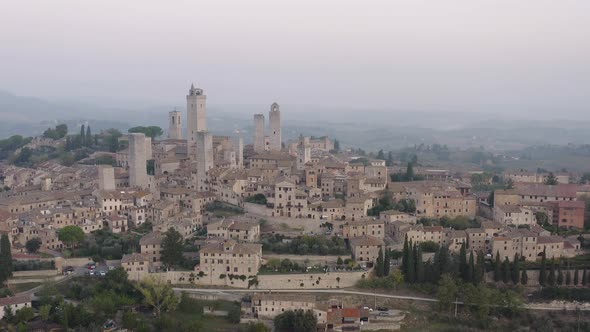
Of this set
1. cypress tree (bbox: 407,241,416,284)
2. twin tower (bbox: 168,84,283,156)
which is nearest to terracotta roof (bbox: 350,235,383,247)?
cypress tree (bbox: 407,241,416,284)

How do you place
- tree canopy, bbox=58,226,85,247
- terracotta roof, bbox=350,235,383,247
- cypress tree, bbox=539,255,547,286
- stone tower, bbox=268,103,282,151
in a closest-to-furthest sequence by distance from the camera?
cypress tree, bbox=539,255,547,286 < terracotta roof, bbox=350,235,383,247 < tree canopy, bbox=58,226,85,247 < stone tower, bbox=268,103,282,151

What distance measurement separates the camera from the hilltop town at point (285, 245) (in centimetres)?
2869

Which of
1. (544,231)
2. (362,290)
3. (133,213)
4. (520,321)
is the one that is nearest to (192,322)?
(362,290)

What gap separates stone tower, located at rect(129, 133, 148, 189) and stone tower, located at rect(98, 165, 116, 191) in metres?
2.06

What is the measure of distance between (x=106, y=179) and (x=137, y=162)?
109 inches

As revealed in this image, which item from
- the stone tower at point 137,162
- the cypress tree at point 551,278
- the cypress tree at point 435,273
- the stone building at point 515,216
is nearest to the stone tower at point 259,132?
the stone tower at point 137,162

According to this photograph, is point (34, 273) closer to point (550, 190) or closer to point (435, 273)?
point (435, 273)

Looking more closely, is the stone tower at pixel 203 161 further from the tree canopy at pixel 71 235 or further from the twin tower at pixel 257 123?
the tree canopy at pixel 71 235

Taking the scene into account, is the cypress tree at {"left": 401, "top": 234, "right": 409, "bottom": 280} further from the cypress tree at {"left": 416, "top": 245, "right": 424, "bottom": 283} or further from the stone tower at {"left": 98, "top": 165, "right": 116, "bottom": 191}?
the stone tower at {"left": 98, "top": 165, "right": 116, "bottom": 191}

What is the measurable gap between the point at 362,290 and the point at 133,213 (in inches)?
532

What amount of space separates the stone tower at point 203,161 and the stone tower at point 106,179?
506 cm

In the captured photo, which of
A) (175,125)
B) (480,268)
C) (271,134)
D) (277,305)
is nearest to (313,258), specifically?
(277,305)

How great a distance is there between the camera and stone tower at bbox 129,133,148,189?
137 ft

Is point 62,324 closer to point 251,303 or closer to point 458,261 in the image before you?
point 251,303
